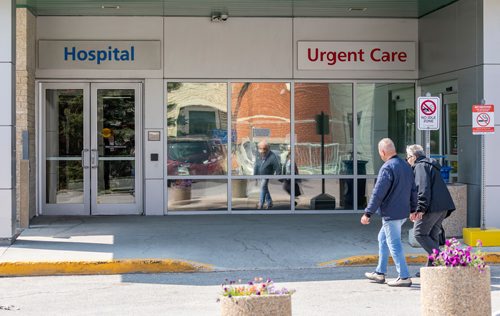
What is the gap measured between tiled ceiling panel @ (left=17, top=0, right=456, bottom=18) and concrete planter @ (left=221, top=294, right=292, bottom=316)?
979cm

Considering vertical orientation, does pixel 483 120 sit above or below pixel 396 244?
above

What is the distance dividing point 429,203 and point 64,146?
928 centimetres

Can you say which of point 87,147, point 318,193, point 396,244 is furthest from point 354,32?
point 396,244

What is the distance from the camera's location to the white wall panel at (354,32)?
1659cm

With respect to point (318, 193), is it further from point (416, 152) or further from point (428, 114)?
point (416, 152)

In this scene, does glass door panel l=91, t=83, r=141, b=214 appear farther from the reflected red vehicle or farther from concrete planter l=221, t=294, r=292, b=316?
concrete planter l=221, t=294, r=292, b=316

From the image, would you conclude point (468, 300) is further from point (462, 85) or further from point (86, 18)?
point (86, 18)

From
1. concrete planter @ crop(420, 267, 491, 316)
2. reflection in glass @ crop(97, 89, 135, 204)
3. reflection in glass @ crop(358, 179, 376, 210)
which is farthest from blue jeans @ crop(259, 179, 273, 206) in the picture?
concrete planter @ crop(420, 267, 491, 316)

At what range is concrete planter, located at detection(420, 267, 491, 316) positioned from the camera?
257 inches

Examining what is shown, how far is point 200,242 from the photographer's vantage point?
12578mm

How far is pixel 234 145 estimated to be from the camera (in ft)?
54.5

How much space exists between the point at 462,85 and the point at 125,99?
701cm

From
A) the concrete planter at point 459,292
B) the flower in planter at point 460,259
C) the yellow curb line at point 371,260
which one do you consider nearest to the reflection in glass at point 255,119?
the yellow curb line at point 371,260

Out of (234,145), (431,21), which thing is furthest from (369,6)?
(234,145)
